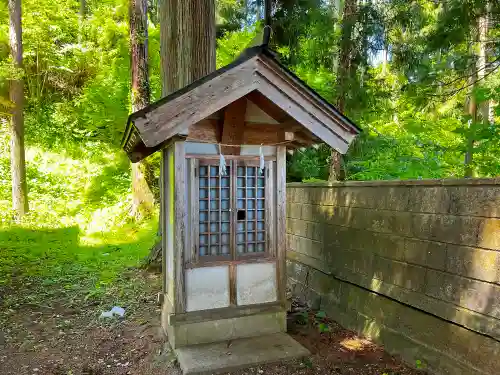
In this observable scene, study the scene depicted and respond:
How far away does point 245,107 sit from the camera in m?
4.59

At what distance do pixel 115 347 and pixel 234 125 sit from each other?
10.4ft

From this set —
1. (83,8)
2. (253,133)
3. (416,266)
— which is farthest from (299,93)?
(83,8)

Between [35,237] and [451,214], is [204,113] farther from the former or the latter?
[35,237]

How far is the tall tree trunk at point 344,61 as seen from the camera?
30.1ft

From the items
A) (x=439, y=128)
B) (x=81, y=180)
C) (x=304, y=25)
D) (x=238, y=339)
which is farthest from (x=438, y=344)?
(x=81, y=180)

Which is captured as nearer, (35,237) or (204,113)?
(204,113)

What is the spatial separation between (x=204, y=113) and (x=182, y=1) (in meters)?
3.38

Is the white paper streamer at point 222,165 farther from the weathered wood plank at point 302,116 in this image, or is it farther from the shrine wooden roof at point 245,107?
the weathered wood plank at point 302,116

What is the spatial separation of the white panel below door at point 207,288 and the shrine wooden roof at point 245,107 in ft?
5.32

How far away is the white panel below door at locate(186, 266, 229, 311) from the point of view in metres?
4.47

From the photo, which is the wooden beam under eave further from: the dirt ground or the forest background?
the forest background

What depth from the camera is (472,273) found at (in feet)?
11.4

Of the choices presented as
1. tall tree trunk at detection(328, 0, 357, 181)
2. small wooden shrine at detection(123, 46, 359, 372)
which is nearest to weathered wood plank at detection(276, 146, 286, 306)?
small wooden shrine at detection(123, 46, 359, 372)

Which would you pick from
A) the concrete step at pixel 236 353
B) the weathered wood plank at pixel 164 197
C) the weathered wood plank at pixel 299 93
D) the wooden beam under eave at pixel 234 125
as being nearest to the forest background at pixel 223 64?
the weathered wood plank at pixel 164 197
